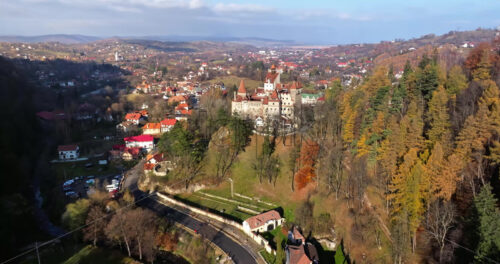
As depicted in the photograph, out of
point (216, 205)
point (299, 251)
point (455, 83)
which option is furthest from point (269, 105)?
point (299, 251)

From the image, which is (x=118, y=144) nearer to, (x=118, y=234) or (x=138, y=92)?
(x=118, y=234)

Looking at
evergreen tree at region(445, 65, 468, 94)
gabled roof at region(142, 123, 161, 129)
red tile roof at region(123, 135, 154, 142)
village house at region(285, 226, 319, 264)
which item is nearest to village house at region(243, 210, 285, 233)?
village house at region(285, 226, 319, 264)

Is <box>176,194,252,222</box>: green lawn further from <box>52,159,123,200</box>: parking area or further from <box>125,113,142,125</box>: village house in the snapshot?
<box>125,113,142,125</box>: village house

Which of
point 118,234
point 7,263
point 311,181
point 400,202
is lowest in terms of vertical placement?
point 7,263

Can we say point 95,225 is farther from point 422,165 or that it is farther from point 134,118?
point 134,118

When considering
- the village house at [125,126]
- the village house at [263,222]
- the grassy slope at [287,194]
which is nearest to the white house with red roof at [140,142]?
the village house at [125,126]

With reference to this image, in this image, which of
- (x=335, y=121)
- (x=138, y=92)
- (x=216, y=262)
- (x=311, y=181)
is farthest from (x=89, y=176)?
(x=138, y=92)

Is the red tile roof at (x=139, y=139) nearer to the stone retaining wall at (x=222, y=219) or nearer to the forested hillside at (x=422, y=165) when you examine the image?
the stone retaining wall at (x=222, y=219)
